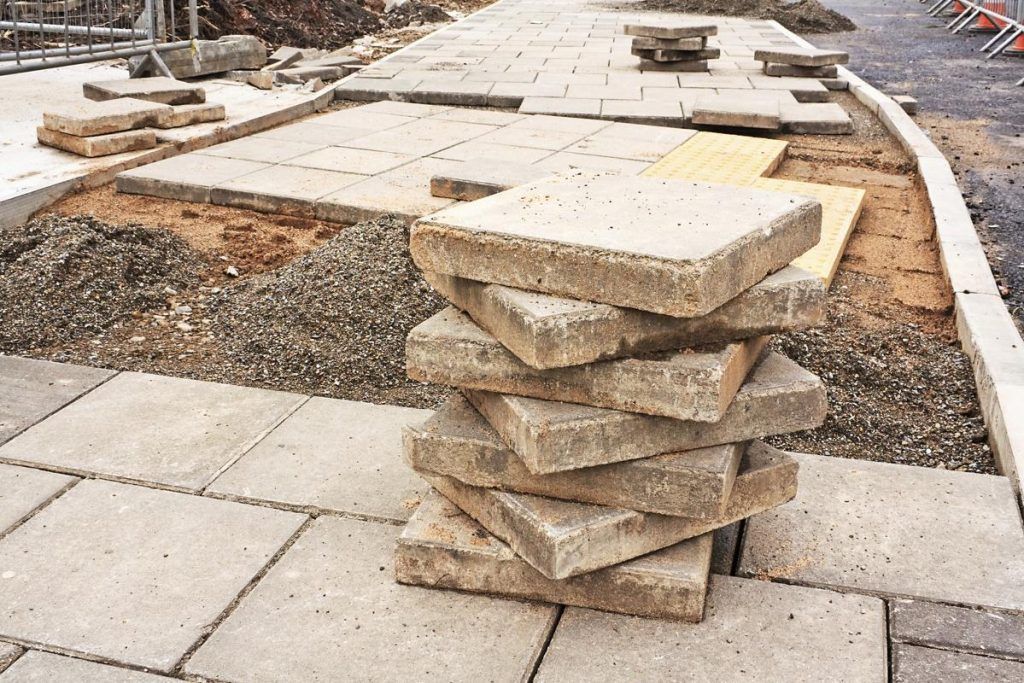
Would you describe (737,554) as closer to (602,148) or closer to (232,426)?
(232,426)

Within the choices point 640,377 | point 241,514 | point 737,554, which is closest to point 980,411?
point 737,554

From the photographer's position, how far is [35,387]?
4.13 metres

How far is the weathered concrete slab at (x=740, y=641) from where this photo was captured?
8.46ft

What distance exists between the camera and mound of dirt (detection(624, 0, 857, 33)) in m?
18.4

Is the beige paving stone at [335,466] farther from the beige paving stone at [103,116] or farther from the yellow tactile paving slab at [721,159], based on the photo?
the beige paving stone at [103,116]

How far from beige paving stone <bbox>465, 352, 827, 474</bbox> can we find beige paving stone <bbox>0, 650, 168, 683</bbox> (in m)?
1.09

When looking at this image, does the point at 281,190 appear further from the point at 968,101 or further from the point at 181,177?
the point at 968,101

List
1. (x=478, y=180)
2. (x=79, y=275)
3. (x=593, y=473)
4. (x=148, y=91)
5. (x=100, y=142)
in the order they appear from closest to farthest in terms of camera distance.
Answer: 1. (x=593, y=473)
2. (x=79, y=275)
3. (x=478, y=180)
4. (x=100, y=142)
5. (x=148, y=91)

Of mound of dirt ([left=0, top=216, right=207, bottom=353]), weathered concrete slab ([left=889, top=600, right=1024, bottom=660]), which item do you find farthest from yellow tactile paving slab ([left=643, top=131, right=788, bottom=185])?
weathered concrete slab ([left=889, top=600, right=1024, bottom=660])

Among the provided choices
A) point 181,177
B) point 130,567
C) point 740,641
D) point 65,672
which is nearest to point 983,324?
point 740,641

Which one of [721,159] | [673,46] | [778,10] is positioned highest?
[778,10]

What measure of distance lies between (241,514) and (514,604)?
0.99 m

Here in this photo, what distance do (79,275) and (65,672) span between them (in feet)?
9.25

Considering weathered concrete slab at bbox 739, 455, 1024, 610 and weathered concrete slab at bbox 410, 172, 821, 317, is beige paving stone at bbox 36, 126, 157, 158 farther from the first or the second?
weathered concrete slab at bbox 739, 455, 1024, 610
